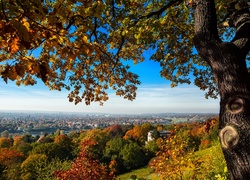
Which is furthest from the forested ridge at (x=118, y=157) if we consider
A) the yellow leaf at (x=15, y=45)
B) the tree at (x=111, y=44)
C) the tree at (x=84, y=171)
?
the yellow leaf at (x=15, y=45)

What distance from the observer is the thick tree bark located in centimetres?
288

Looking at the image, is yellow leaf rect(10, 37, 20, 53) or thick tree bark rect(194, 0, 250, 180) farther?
thick tree bark rect(194, 0, 250, 180)

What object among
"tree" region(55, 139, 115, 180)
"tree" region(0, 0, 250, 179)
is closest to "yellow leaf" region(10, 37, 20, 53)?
"tree" region(0, 0, 250, 179)

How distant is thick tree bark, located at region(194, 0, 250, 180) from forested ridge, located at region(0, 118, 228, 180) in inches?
244

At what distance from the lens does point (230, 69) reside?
341cm

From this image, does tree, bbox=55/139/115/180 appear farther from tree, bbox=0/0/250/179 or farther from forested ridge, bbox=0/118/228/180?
tree, bbox=0/0/250/179

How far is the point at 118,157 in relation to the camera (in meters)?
62.0

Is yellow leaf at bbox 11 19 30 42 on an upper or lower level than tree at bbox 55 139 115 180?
upper

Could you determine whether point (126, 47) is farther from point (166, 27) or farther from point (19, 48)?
point (19, 48)

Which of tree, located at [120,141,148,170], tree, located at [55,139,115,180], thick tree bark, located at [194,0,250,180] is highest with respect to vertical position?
thick tree bark, located at [194,0,250,180]

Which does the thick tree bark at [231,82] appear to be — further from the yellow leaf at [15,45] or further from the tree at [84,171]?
the tree at [84,171]

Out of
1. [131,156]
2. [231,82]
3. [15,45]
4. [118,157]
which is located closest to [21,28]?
[15,45]

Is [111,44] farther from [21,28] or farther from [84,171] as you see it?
[84,171]

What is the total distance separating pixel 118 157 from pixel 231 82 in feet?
201
